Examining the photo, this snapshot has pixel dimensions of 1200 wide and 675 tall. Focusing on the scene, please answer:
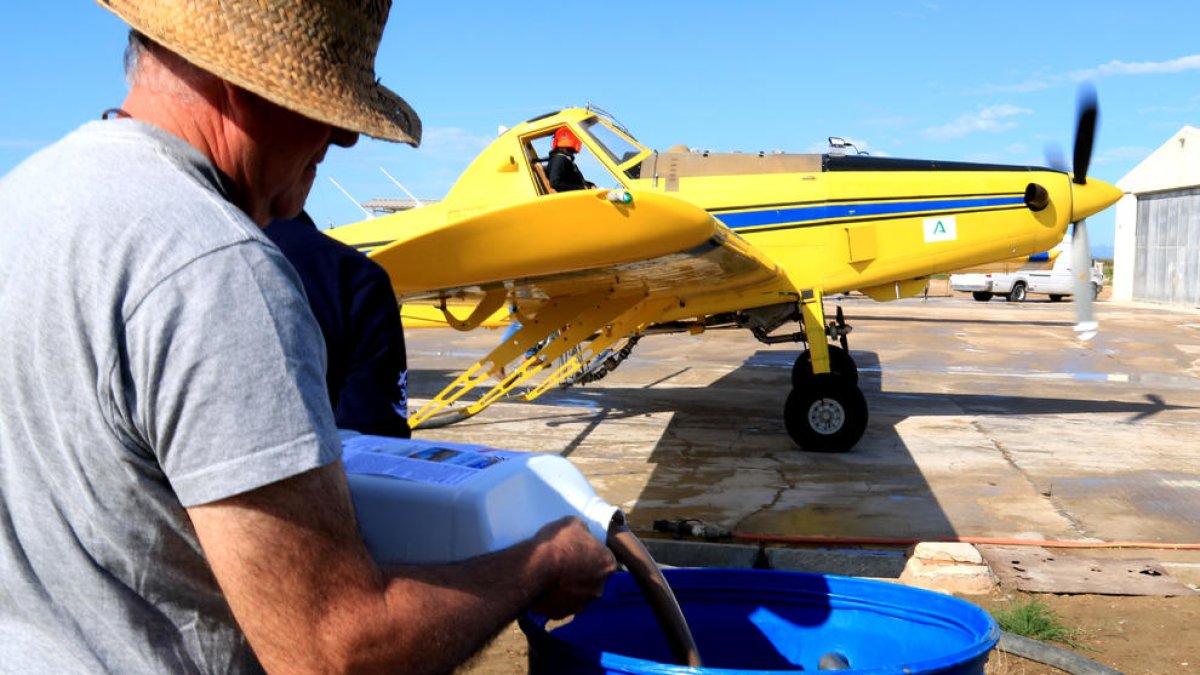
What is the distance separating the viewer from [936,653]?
188 centimetres

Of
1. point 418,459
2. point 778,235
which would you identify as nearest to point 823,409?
point 778,235

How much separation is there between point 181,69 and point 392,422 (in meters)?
1.14

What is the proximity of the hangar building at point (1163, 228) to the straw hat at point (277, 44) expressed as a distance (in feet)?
107

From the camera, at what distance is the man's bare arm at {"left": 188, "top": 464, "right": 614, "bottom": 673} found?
3.04 ft

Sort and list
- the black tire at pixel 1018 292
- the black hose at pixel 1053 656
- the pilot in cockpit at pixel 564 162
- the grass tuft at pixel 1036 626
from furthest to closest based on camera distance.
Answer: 1. the black tire at pixel 1018 292
2. the pilot in cockpit at pixel 564 162
3. the grass tuft at pixel 1036 626
4. the black hose at pixel 1053 656

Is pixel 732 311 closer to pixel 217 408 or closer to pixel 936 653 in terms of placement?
pixel 936 653

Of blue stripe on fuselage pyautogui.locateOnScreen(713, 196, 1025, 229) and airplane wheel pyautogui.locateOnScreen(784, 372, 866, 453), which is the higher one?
blue stripe on fuselage pyautogui.locateOnScreen(713, 196, 1025, 229)

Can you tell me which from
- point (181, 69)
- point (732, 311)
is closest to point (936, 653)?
point (181, 69)

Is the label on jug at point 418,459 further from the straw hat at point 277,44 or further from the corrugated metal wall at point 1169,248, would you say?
the corrugated metal wall at point 1169,248

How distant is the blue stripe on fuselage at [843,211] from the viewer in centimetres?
836

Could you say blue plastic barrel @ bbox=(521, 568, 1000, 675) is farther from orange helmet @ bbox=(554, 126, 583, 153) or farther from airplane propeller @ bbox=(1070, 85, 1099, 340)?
airplane propeller @ bbox=(1070, 85, 1099, 340)

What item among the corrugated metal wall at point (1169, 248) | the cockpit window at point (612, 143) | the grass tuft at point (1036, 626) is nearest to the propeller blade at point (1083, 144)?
the cockpit window at point (612, 143)

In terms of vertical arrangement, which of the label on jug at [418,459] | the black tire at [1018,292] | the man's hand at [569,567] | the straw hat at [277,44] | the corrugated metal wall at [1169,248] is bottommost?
the black tire at [1018,292]

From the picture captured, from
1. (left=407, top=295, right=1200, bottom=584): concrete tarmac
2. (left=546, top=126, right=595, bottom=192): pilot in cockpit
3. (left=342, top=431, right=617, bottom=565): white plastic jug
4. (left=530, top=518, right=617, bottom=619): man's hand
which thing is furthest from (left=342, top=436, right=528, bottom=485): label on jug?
(left=546, top=126, right=595, bottom=192): pilot in cockpit
